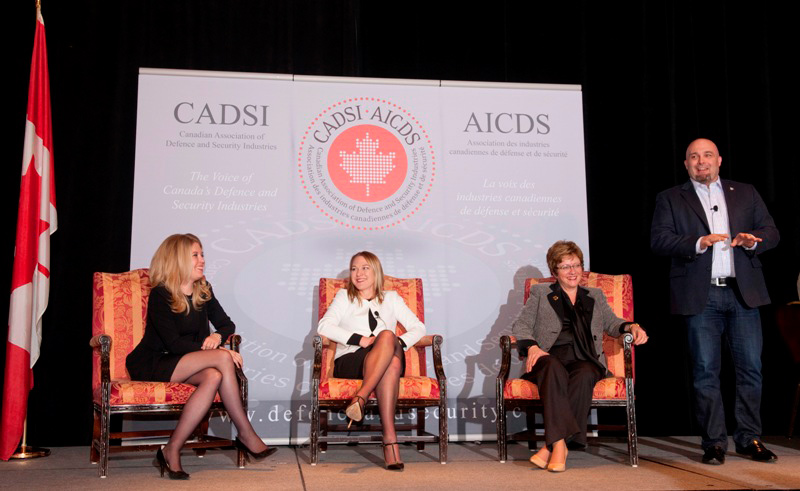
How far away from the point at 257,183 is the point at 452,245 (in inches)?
47.9

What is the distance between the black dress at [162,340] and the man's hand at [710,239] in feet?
8.01

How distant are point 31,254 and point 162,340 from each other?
1.00 metres

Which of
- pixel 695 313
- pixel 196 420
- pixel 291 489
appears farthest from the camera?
pixel 695 313

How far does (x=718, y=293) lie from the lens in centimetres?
382

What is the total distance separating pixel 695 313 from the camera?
149 inches

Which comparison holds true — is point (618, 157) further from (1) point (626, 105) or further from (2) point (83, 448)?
(2) point (83, 448)

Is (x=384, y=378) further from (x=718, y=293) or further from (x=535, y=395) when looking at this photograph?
(x=718, y=293)

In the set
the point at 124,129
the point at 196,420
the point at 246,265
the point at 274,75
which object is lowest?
the point at 196,420

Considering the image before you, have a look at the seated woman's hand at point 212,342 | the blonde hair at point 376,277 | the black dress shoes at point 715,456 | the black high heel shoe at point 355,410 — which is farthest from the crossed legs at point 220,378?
the black dress shoes at point 715,456

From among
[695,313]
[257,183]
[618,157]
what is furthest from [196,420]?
[618,157]

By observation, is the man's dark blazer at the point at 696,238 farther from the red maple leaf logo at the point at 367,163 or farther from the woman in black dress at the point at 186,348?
the woman in black dress at the point at 186,348

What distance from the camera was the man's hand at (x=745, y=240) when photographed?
3674mm

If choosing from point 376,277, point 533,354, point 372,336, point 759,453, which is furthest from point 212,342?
point 759,453

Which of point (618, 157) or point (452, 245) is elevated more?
point (618, 157)
